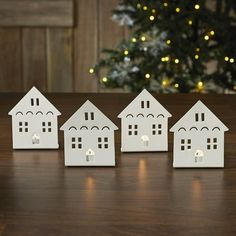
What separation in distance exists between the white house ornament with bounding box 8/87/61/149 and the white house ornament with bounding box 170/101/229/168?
Result: 26cm

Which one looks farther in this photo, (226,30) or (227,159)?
(226,30)

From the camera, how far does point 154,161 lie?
3.77ft

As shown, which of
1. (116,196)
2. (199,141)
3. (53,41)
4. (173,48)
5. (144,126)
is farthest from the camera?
(53,41)

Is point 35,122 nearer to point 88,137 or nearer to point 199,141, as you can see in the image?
point 88,137

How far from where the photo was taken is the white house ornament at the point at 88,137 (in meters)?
1.08

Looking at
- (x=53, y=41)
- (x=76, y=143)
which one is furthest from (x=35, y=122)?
(x=53, y=41)

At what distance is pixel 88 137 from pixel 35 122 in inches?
6.8

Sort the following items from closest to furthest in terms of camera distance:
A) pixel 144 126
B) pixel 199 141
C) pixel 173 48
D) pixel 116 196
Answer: pixel 116 196 → pixel 199 141 → pixel 144 126 → pixel 173 48

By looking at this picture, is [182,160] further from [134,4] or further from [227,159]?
[134,4]

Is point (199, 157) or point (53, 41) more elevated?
point (53, 41)

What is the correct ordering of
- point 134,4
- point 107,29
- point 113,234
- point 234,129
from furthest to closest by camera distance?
point 107,29 < point 134,4 < point 234,129 < point 113,234

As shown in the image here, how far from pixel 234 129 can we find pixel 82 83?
2.76m

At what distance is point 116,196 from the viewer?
0.94 metres

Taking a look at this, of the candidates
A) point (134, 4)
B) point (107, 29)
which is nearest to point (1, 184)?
point (134, 4)
